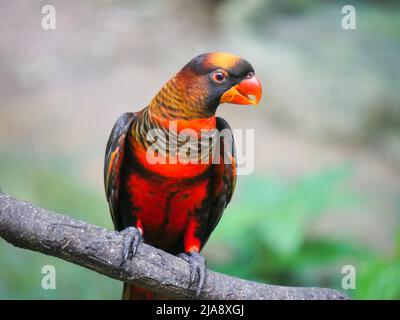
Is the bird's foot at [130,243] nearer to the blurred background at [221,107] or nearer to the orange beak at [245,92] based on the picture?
the orange beak at [245,92]

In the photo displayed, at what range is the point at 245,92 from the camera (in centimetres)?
168

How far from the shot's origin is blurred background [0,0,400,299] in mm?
3152

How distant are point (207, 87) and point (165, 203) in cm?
44

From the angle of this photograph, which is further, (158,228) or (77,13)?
(77,13)

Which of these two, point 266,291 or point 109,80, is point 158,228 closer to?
point 266,291

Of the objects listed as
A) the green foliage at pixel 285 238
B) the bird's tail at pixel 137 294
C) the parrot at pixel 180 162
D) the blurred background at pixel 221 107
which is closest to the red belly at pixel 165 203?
the parrot at pixel 180 162

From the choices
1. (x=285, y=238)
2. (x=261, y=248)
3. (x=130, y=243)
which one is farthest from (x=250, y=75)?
(x=261, y=248)

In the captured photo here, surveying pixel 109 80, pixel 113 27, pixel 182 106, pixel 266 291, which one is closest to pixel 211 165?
pixel 182 106

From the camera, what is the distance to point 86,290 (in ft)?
9.90

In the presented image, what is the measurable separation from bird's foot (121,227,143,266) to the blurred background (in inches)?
46.4

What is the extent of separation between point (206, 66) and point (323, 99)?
2.73 metres

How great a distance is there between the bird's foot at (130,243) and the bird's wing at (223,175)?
1.22 ft

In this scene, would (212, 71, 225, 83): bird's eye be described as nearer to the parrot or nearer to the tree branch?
the parrot
